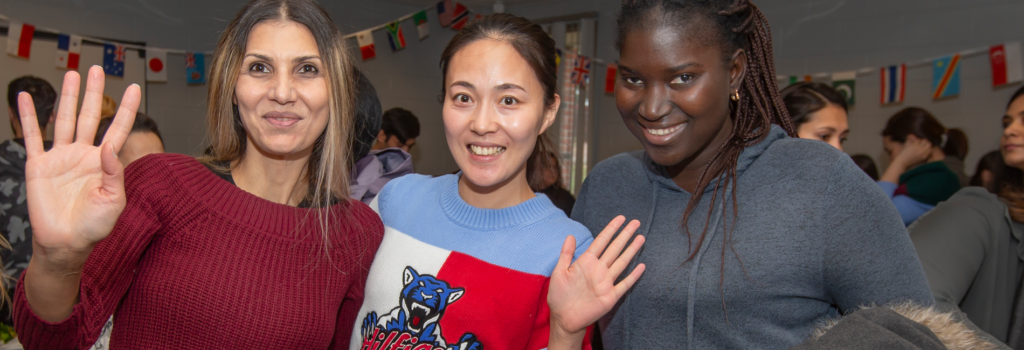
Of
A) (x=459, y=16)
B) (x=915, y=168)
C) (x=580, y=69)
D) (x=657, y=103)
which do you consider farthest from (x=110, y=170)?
(x=580, y=69)

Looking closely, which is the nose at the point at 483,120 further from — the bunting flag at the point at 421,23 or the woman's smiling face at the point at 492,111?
the bunting flag at the point at 421,23

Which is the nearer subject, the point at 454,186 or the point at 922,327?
the point at 922,327

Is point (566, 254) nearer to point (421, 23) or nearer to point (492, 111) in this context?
point (492, 111)

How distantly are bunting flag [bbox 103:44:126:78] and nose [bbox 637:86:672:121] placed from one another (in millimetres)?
4718

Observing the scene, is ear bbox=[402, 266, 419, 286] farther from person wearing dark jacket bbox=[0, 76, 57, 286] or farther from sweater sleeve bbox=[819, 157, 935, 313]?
person wearing dark jacket bbox=[0, 76, 57, 286]

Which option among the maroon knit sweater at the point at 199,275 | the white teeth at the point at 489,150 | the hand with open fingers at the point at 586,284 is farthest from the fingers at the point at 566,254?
the maroon knit sweater at the point at 199,275

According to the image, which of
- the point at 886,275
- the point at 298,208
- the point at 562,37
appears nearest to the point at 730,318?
the point at 886,275

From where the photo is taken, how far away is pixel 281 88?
3.85 feet

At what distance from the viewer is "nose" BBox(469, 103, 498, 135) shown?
45.3 inches

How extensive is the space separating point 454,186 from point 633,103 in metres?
0.42

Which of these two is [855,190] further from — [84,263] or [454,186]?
[84,263]

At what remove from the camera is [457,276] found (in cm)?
113

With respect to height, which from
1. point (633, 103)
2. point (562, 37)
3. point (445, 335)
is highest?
point (562, 37)

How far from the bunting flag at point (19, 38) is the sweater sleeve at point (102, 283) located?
Result: 3968 millimetres
